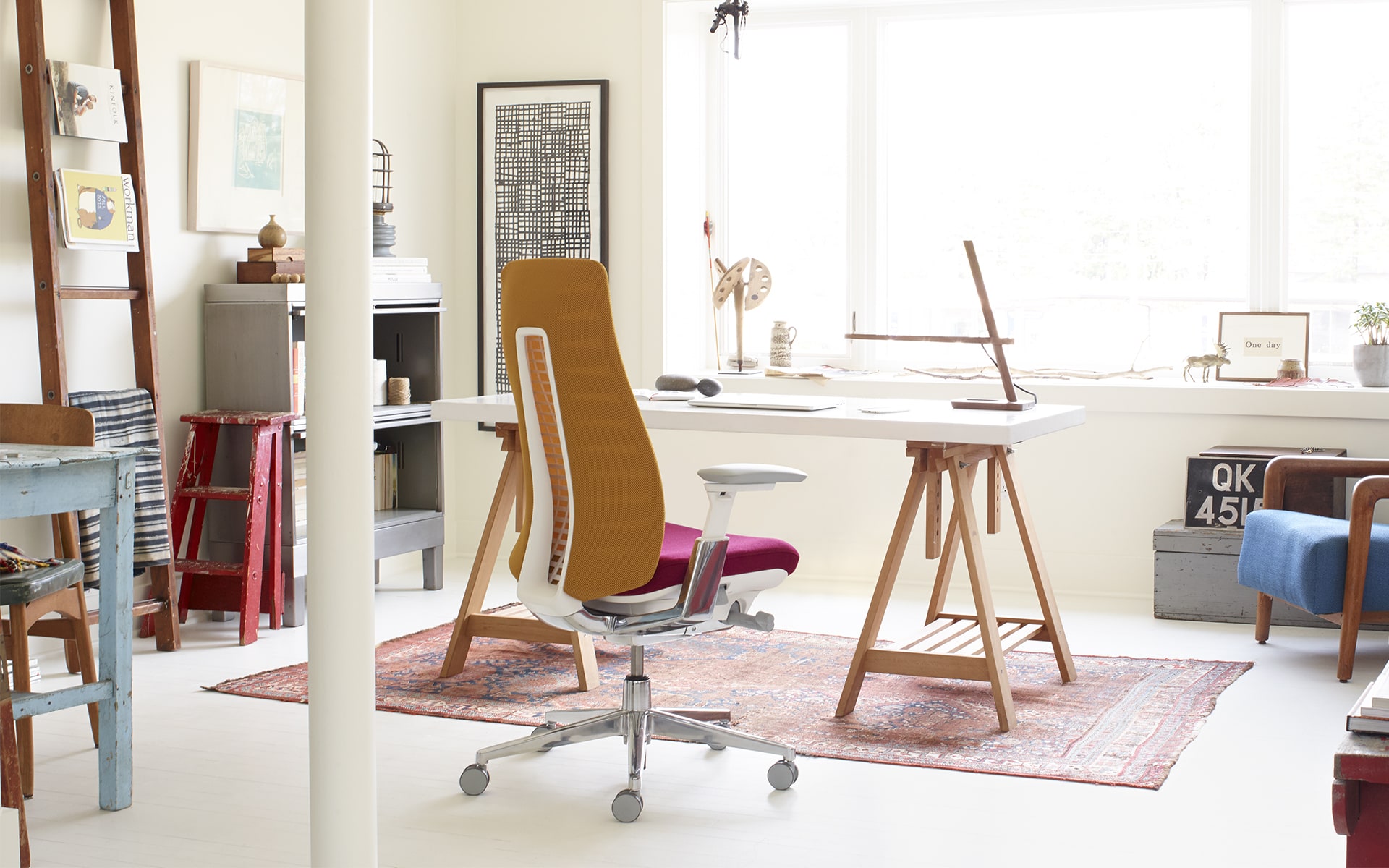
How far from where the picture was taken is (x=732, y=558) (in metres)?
3.03

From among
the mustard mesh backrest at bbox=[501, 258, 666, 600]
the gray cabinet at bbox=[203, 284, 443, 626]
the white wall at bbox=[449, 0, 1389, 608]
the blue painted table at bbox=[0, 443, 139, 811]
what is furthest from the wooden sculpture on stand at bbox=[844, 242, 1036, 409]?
the gray cabinet at bbox=[203, 284, 443, 626]

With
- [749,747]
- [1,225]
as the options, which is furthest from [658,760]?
[1,225]

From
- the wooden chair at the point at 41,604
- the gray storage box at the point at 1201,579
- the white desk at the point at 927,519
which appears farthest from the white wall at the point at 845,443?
the wooden chair at the point at 41,604

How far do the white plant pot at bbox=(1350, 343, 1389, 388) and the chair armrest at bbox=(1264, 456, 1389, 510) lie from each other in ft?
2.10

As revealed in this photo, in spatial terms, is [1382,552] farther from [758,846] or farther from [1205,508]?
[758,846]

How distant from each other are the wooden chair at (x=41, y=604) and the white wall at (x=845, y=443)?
2.84 meters

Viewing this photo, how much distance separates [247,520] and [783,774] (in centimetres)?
225

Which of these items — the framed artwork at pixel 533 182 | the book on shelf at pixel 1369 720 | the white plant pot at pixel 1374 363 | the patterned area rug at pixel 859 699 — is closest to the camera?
the book on shelf at pixel 1369 720

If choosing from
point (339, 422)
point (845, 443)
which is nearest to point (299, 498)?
point (845, 443)

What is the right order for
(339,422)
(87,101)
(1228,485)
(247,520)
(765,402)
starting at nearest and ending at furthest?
(339,422) → (765,402) → (87,101) → (247,520) → (1228,485)

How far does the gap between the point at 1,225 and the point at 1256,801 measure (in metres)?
3.60

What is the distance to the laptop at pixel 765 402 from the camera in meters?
3.80

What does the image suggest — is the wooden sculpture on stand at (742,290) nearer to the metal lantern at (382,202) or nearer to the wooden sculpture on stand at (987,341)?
the metal lantern at (382,202)

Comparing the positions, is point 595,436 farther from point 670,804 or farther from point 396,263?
point 396,263
